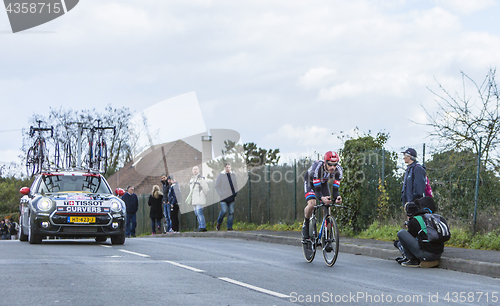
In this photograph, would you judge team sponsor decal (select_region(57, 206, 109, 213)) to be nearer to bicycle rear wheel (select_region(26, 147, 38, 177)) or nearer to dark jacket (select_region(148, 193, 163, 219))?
dark jacket (select_region(148, 193, 163, 219))

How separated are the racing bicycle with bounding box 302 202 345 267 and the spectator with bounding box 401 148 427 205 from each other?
1.40m

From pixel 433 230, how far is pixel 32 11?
563 inches

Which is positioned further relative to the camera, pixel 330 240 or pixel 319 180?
pixel 319 180

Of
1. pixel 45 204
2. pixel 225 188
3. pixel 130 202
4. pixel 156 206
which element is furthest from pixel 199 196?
pixel 45 204

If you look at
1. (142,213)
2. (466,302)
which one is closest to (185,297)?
(466,302)

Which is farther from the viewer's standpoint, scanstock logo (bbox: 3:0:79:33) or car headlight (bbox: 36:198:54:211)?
scanstock logo (bbox: 3:0:79:33)

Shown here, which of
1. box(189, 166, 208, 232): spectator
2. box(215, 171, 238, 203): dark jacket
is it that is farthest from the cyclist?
box(189, 166, 208, 232): spectator

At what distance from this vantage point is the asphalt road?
6.30m

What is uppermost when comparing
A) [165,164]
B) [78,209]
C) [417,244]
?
[165,164]

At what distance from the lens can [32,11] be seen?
61.0ft

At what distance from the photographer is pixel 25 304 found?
19.0 ft

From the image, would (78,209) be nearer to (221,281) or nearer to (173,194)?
(221,281)

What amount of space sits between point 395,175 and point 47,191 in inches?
327

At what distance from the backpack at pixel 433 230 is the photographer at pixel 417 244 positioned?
64 mm
